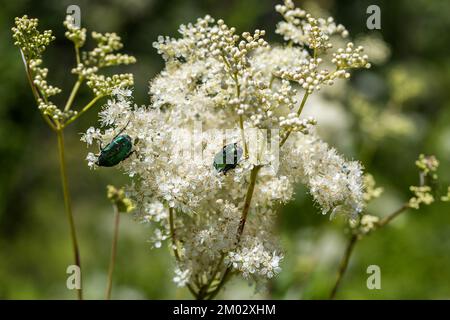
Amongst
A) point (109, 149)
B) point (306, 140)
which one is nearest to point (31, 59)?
point (109, 149)

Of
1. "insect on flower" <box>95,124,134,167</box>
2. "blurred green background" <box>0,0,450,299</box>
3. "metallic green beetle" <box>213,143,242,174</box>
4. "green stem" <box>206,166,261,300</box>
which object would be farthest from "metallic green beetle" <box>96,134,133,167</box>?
"blurred green background" <box>0,0,450,299</box>

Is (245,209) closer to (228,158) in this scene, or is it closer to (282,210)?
(228,158)

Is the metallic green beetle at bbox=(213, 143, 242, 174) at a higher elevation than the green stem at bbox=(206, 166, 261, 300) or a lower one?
higher

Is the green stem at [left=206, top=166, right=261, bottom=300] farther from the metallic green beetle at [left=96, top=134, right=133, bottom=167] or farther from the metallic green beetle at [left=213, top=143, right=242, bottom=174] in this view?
the metallic green beetle at [left=96, top=134, right=133, bottom=167]

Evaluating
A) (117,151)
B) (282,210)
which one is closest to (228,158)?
(117,151)

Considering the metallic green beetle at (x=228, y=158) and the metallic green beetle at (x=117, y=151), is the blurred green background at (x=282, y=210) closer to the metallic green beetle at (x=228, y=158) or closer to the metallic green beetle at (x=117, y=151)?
the metallic green beetle at (x=228, y=158)

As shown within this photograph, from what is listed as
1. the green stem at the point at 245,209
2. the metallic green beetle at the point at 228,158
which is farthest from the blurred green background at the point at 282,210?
the metallic green beetle at the point at 228,158

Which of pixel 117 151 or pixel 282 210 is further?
pixel 282 210

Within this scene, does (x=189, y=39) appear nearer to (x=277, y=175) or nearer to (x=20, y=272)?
(x=277, y=175)
